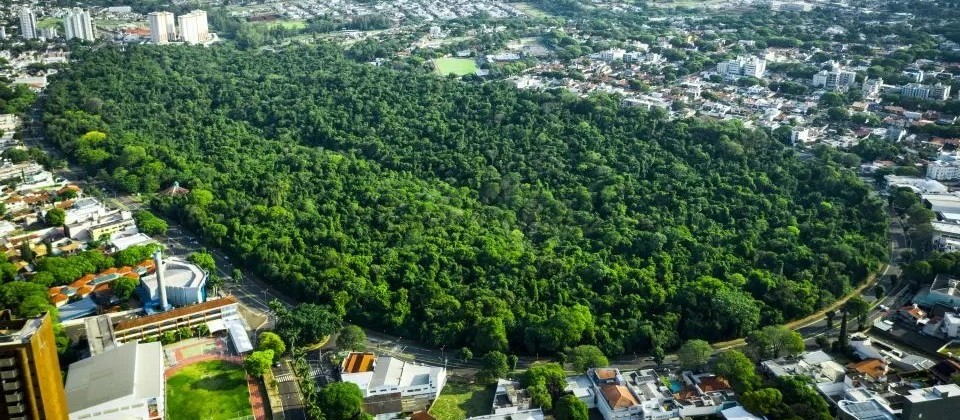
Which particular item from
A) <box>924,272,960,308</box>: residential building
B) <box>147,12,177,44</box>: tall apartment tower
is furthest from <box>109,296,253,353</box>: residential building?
<box>147,12,177,44</box>: tall apartment tower

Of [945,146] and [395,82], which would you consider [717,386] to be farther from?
[395,82]

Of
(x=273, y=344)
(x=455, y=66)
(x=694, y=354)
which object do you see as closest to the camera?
(x=694, y=354)

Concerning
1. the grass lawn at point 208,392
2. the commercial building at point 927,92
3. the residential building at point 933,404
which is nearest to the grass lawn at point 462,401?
the grass lawn at point 208,392

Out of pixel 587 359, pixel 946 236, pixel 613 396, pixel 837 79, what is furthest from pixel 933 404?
pixel 837 79

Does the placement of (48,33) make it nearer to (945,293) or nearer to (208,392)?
(208,392)

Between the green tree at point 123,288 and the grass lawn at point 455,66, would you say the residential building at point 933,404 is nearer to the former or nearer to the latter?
the green tree at point 123,288

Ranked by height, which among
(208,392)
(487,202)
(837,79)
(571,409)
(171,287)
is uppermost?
(837,79)
